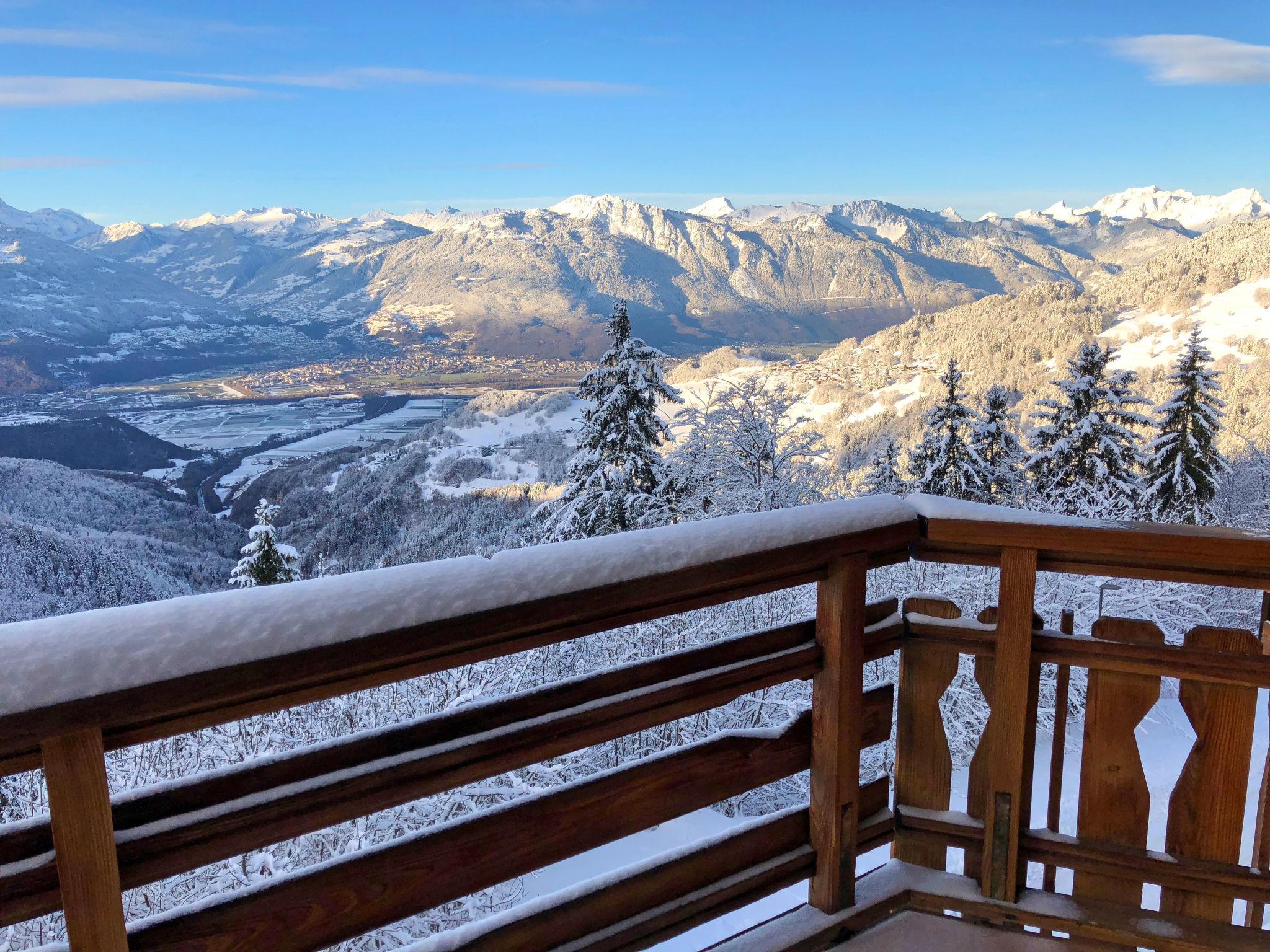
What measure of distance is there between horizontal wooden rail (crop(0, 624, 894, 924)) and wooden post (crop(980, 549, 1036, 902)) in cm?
61

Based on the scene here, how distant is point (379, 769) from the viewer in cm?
119

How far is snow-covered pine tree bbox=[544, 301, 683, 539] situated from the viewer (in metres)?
14.2

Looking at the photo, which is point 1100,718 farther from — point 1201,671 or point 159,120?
point 159,120

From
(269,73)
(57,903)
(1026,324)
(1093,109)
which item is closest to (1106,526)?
(57,903)

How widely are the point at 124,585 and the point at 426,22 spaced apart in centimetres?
3399

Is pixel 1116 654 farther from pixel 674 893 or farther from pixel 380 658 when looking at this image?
pixel 380 658

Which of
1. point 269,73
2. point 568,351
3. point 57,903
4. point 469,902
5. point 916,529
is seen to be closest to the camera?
point 57,903

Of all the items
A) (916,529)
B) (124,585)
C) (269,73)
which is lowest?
(124,585)

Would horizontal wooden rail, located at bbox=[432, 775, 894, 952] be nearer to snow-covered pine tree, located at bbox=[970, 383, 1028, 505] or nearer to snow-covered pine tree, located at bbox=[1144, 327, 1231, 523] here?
snow-covered pine tree, located at bbox=[970, 383, 1028, 505]

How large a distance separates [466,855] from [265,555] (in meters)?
15.9

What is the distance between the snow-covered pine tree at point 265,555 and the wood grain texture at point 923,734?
15257 mm

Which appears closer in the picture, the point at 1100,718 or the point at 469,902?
the point at 1100,718

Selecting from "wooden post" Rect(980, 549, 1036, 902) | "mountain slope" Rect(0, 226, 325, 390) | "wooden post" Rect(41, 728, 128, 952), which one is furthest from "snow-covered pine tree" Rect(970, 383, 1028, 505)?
"mountain slope" Rect(0, 226, 325, 390)

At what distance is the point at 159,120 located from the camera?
323 ft
